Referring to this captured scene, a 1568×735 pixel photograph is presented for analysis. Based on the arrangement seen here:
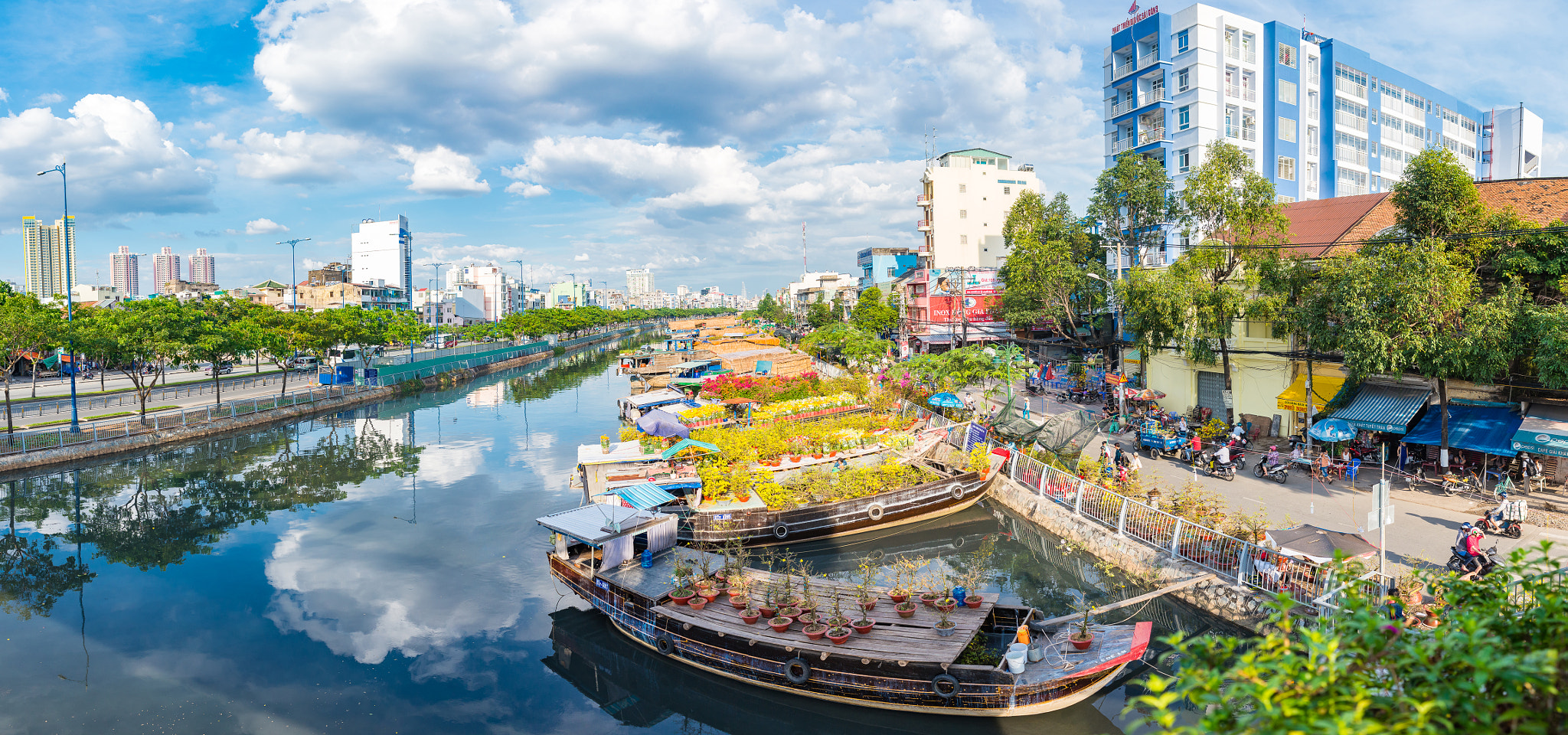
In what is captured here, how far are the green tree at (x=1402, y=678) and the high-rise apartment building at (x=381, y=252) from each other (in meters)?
192

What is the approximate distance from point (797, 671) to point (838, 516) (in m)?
8.25

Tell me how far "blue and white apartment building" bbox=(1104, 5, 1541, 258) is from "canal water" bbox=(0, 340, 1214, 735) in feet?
111

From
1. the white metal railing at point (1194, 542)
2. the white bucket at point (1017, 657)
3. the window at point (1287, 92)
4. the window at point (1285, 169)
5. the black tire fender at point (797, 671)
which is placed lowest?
the black tire fender at point (797, 671)

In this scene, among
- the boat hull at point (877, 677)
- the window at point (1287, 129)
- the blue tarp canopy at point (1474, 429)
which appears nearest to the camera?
the boat hull at point (877, 677)

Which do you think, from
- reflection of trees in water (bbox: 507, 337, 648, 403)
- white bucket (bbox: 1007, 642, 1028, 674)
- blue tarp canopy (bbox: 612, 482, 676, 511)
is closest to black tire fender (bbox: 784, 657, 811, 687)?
white bucket (bbox: 1007, 642, 1028, 674)

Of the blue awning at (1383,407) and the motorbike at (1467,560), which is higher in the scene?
the blue awning at (1383,407)

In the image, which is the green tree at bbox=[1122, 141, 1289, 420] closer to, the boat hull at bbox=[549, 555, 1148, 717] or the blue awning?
the blue awning

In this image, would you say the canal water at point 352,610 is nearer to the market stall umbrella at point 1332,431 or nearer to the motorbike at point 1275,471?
the motorbike at point 1275,471

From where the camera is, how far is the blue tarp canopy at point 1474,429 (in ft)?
57.9

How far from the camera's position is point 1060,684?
38.4ft

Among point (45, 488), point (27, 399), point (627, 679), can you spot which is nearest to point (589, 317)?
point (27, 399)

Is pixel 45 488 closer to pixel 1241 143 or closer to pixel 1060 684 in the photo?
pixel 1060 684

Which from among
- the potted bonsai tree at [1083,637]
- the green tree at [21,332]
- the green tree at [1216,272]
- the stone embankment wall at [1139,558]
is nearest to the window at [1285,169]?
the green tree at [1216,272]

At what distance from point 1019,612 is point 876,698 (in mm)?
3132
